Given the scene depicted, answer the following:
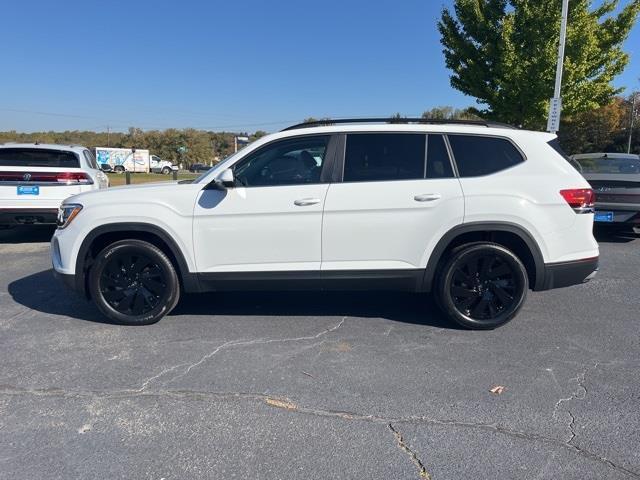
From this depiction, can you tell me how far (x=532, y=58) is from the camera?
590 inches

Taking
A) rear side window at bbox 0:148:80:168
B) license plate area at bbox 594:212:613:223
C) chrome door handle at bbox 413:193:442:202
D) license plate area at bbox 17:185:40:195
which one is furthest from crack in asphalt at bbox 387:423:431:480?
rear side window at bbox 0:148:80:168

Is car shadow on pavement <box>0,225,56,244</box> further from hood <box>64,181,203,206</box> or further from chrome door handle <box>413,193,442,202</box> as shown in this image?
chrome door handle <box>413,193,442,202</box>

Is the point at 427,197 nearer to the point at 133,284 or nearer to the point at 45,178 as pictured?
the point at 133,284

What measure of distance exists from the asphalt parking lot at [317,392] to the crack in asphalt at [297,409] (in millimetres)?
12

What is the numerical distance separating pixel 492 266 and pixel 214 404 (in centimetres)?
267

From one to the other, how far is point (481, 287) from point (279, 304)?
2.05 meters

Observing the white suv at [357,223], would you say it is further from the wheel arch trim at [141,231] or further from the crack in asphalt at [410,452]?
the crack in asphalt at [410,452]

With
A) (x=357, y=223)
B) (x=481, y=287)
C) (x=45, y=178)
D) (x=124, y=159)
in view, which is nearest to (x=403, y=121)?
(x=357, y=223)

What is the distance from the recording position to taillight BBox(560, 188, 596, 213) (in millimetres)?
4309

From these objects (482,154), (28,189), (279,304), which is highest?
(482,154)

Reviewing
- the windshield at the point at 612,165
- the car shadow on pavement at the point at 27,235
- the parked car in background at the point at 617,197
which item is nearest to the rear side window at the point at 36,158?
the car shadow on pavement at the point at 27,235

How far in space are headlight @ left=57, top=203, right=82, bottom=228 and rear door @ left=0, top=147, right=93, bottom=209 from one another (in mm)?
3993

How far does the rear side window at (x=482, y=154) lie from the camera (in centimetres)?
436

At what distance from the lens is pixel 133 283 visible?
14.8ft
